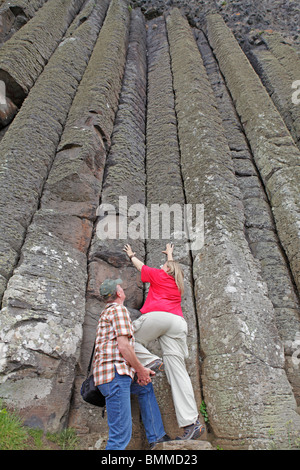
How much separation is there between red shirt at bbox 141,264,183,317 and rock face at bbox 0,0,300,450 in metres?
0.49

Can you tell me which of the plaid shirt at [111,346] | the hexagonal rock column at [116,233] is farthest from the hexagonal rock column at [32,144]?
the plaid shirt at [111,346]

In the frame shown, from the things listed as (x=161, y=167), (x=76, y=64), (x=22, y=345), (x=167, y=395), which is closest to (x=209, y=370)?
(x=167, y=395)

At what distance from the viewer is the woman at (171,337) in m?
3.68

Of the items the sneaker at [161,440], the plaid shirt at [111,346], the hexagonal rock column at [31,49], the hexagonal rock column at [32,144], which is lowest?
the sneaker at [161,440]

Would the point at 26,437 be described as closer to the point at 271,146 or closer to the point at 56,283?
the point at 56,283

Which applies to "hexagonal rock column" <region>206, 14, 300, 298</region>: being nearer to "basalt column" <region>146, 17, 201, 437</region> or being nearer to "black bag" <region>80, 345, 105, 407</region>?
"basalt column" <region>146, 17, 201, 437</region>

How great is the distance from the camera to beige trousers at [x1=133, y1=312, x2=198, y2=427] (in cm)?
384

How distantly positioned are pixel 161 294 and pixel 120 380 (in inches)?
52.5

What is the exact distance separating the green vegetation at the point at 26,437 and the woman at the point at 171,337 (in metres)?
1.14

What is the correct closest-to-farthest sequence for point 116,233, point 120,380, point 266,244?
point 120,380 < point 116,233 < point 266,244

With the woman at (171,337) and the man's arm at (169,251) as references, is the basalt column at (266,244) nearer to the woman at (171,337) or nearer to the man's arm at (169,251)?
the man's arm at (169,251)

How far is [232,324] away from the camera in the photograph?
431 centimetres

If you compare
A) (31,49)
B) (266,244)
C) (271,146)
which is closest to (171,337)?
(266,244)

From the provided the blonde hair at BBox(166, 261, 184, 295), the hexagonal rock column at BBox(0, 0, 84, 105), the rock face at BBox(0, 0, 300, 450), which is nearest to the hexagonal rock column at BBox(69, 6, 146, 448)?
the rock face at BBox(0, 0, 300, 450)
